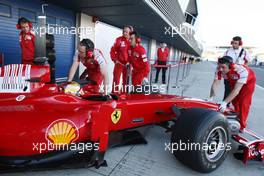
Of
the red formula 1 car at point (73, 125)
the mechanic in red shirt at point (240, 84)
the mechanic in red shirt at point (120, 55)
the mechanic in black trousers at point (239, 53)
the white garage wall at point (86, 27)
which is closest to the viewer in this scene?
the red formula 1 car at point (73, 125)

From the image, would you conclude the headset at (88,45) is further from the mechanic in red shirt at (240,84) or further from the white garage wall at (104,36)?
the white garage wall at (104,36)

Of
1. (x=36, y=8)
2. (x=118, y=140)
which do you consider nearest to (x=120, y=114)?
(x=118, y=140)

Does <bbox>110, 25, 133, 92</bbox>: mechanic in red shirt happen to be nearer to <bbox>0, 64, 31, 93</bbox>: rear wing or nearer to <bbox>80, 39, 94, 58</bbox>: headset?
<bbox>80, 39, 94, 58</bbox>: headset

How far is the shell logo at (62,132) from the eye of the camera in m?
1.78

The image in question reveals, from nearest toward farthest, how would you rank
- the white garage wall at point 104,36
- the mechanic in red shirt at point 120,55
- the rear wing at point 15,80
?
the rear wing at point 15,80 < the mechanic in red shirt at point 120,55 < the white garage wall at point 104,36

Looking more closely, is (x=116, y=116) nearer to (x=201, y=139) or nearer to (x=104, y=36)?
(x=201, y=139)

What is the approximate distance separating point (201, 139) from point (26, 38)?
11.1 ft

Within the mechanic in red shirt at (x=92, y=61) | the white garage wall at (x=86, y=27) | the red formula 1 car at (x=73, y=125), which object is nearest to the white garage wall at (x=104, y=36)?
the white garage wall at (x=86, y=27)

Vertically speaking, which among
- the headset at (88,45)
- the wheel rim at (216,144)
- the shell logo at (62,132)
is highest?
the headset at (88,45)

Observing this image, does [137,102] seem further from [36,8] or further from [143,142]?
[36,8]

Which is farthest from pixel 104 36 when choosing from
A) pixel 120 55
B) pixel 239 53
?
pixel 239 53

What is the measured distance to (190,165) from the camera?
2.19 m

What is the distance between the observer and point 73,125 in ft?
6.12

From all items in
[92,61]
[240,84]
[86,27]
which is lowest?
[240,84]
